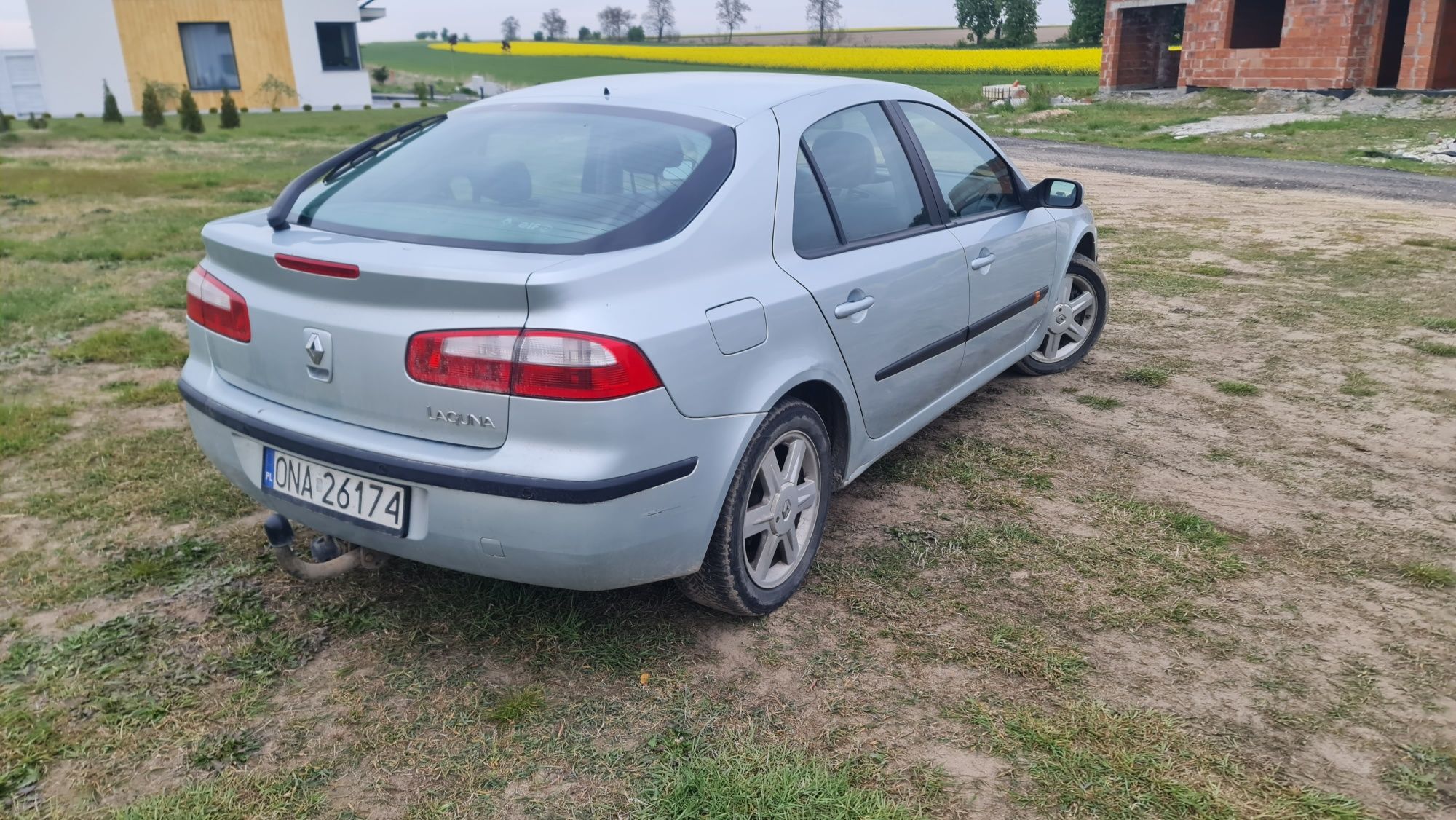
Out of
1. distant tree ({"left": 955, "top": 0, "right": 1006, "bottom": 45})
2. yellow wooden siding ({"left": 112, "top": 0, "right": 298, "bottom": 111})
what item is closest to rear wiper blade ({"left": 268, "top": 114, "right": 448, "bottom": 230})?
yellow wooden siding ({"left": 112, "top": 0, "right": 298, "bottom": 111})

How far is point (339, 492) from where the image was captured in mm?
2607

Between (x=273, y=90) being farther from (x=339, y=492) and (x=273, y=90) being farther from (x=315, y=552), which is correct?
(x=339, y=492)

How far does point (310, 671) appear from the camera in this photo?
8.96 ft

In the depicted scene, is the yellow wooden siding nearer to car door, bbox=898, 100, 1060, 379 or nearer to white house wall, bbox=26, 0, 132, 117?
white house wall, bbox=26, 0, 132, 117

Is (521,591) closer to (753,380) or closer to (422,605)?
(422,605)

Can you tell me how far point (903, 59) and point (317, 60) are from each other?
31012 mm

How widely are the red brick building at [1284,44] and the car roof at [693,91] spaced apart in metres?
27.1

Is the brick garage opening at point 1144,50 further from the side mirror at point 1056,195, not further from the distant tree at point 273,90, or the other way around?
the side mirror at point 1056,195

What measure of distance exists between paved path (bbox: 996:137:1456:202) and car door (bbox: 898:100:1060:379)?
400 inches

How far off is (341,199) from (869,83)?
2008mm

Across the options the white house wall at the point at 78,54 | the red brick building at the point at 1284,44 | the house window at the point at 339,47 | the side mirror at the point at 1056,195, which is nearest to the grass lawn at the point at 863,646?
the side mirror at the point at 1056,195

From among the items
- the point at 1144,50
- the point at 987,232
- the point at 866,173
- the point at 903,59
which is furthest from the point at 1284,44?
the point at 903,59

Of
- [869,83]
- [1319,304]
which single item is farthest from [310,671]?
[1319,304]

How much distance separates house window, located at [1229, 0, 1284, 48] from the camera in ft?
98.0
